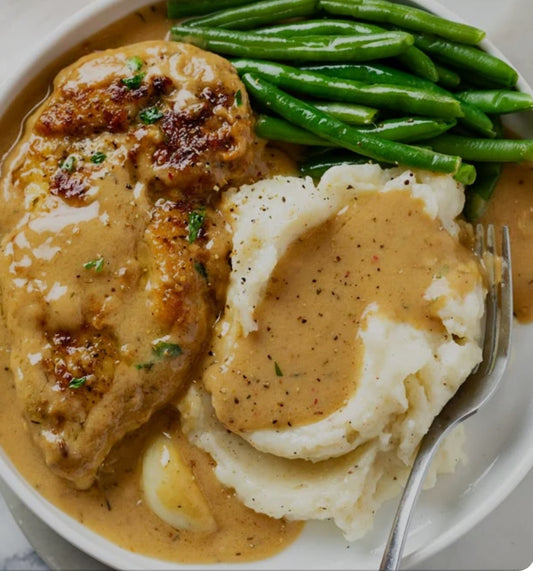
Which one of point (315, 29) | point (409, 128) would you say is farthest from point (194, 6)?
point (409, 128)

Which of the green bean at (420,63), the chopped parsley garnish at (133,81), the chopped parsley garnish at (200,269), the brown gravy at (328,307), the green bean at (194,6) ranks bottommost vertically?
the brown gravy at (328,307)

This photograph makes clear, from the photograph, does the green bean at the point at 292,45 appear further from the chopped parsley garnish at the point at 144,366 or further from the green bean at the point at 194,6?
the chopped parsley garnish at the point at 144,366

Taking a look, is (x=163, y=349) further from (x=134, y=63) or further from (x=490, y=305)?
(x=490, y=305)

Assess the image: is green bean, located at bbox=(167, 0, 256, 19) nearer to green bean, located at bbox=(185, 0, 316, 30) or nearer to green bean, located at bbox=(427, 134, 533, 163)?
green bean, located at bbox=(185, 0, 316, 30)

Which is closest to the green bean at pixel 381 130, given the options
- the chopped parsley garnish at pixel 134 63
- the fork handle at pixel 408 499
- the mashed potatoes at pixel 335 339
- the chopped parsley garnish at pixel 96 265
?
the mashed potatoes at pixel 335 339

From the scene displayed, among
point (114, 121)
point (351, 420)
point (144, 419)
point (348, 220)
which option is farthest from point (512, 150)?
point (144, 419)

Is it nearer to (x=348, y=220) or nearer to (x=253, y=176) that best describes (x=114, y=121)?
(x=253, y=176)
